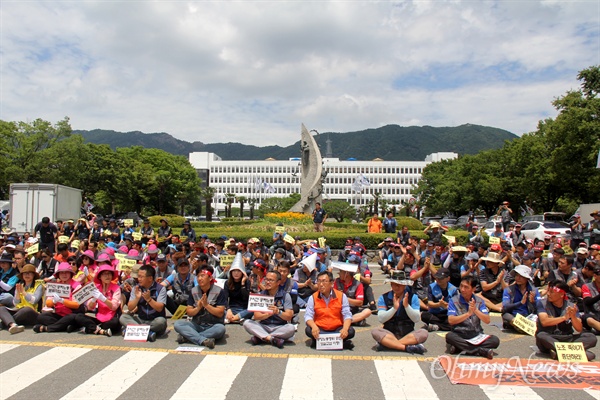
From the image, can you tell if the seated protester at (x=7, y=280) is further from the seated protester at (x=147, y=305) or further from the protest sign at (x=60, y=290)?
the seated protester at (x=147, y=305)

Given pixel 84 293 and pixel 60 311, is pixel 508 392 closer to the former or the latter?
pixel 84 293

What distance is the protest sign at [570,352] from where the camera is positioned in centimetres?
688


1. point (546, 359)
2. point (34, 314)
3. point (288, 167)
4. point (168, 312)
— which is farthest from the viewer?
point (288, 167)

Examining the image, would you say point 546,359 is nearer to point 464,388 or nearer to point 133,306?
point 464,388

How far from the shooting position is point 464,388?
19.3ft

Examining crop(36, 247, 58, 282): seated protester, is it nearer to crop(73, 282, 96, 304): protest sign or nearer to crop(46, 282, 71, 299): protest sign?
crop(46, 282, 71, 299): protest sign

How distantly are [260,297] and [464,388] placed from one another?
3.26 metres

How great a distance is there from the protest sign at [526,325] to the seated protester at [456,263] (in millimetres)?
3164

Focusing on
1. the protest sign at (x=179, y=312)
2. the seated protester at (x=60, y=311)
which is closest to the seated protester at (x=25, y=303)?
the seated protester at (x=60, y=311)

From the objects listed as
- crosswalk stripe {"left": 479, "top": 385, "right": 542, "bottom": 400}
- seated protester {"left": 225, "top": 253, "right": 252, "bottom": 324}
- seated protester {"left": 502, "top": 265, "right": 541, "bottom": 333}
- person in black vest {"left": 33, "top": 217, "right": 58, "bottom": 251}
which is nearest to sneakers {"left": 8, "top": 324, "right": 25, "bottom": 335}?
seated protester {"left": 225, "top": 253, "right": 252, "bottom": 324}

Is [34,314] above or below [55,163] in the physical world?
below

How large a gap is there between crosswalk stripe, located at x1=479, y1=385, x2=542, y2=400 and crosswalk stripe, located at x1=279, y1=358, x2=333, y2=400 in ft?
5.96

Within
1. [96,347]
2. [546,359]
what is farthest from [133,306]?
[546,359]

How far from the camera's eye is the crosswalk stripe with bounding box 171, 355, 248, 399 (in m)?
5.63
